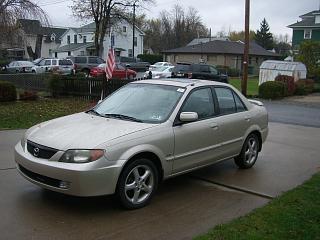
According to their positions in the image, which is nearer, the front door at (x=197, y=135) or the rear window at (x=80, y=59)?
the front door at (x=197, y=135)

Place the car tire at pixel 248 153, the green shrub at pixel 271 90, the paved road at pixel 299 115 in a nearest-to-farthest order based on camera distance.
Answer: the car tire at pixel 248 153
the paved road at pixel 299 115
the green shrub at pixel 271 90

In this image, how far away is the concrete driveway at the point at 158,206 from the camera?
4598 millimetres

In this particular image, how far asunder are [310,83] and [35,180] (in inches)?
1079

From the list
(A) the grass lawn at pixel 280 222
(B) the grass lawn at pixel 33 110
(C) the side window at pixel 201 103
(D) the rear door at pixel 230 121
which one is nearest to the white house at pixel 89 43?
(B) the grass lawn at pixel 33 110

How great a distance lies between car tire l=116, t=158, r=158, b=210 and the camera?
16.7 feet

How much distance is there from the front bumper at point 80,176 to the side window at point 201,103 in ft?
5.10

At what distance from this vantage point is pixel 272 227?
4703 millimetres

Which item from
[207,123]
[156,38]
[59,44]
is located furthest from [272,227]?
[156,38]

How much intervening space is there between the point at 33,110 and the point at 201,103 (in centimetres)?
923

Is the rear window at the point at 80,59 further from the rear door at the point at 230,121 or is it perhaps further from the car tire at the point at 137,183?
the car tire at the point at 137,183

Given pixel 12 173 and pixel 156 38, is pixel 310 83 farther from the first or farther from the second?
pixel 156 38

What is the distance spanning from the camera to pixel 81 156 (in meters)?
4.87

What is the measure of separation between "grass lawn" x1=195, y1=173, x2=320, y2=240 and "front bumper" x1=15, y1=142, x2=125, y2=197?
1.18 m

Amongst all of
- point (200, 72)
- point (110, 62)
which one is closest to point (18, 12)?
point (110, 62)
